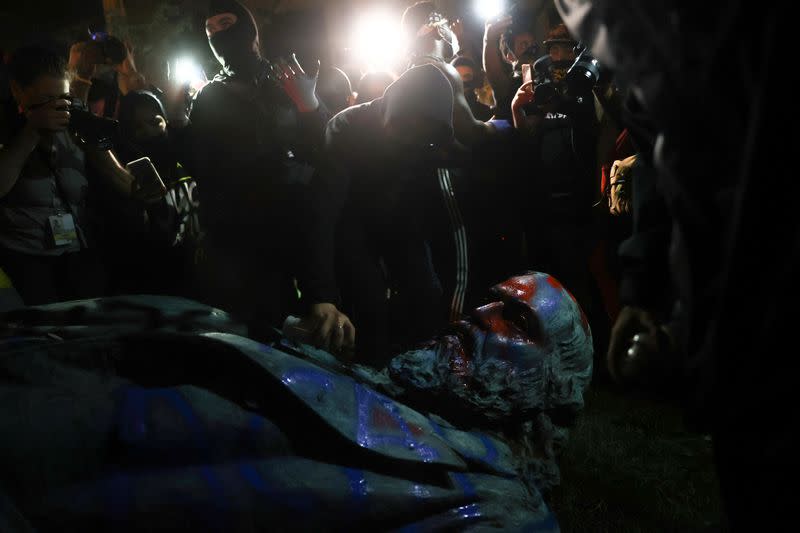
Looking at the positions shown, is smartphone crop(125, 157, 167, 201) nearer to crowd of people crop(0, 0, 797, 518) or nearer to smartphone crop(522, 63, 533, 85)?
crowd of people crop(0, 0, 797, 518)

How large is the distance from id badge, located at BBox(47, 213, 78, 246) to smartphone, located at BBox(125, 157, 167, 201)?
387 mm

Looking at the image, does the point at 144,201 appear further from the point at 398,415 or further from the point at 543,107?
the point at 543,107

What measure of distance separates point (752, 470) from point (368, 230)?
2.38 m

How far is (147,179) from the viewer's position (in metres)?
3.26

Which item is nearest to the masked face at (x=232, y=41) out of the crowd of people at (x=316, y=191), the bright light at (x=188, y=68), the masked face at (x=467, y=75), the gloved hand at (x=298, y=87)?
the crowd of people at (x=316, y=191)

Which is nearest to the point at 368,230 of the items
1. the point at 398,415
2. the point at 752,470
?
the point at 398,415

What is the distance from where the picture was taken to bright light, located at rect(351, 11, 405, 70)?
304 inches

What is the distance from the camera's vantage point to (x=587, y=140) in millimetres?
3947

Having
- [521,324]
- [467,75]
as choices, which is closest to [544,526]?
[521,324]

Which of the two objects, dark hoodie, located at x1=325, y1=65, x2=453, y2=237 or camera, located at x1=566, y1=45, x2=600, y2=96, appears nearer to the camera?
dark hoodie, located at x1=325, y1=65, x2=453, y2=237

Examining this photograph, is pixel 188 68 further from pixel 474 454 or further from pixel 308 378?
pixel 474 454

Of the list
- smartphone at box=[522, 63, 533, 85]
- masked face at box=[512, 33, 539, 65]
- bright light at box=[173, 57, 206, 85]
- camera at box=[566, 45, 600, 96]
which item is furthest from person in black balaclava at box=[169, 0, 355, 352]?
bright light at box=[173, 57, 206, 85]

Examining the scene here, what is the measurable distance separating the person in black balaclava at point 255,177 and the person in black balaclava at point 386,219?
444mm

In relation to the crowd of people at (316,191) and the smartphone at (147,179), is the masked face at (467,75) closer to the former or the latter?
the crowd of people at (316,191)
